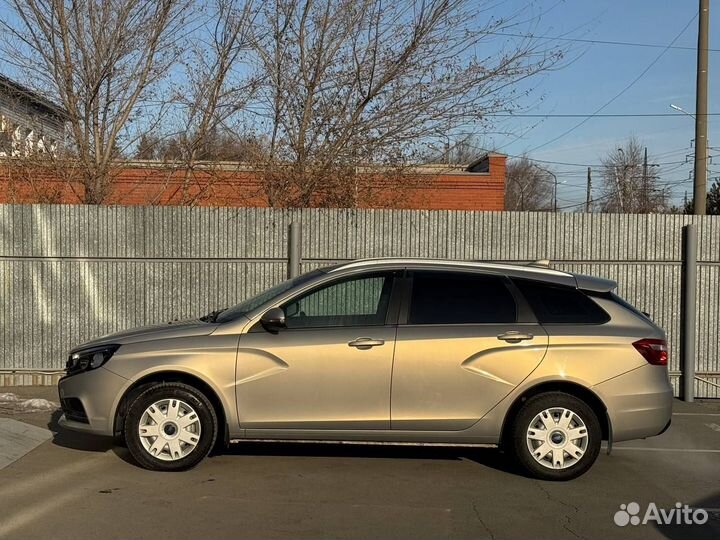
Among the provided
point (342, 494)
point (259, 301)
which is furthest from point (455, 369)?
point (259, 301)

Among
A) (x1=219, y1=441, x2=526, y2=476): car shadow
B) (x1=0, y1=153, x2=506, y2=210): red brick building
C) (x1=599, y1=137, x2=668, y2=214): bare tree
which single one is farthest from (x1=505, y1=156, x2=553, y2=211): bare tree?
(x1=219, y1=441, x2=526, y2=476): car shadow

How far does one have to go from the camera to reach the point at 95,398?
584cm

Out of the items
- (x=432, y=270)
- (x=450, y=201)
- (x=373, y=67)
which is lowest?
(x=432, y=270)

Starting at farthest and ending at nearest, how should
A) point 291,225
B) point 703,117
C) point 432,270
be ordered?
point 703,117 → point 291,225 → point 432,270

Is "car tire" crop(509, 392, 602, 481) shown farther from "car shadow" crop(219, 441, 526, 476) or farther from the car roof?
the car roof

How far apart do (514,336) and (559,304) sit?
0.54m

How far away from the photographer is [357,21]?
440 inches

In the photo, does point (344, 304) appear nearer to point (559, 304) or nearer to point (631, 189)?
point (559, 304)

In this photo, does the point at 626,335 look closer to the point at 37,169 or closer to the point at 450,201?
the point at 37,169

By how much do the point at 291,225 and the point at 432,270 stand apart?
11.8ft

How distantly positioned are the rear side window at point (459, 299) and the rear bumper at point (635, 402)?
98 centimetres

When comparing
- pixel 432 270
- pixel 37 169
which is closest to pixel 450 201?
pixel 37 169

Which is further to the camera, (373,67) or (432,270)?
(373,67)

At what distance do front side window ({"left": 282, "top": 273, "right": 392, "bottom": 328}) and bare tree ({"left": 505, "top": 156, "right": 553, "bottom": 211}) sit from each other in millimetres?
43309
